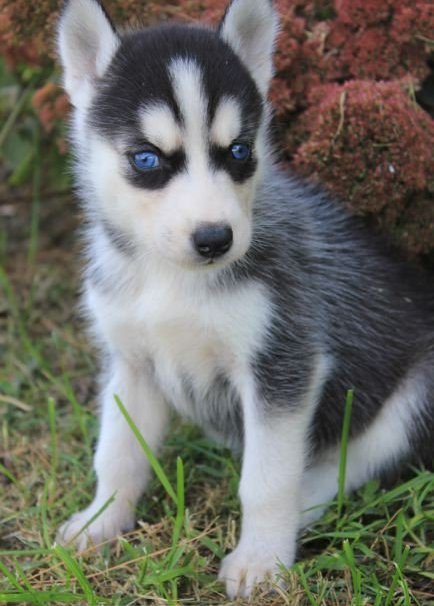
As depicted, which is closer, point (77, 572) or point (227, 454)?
point (77, 572)

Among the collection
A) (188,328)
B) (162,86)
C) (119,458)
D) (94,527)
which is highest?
(162,86)

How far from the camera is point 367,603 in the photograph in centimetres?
343

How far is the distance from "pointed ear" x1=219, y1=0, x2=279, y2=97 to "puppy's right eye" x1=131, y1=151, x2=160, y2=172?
2.08 ft

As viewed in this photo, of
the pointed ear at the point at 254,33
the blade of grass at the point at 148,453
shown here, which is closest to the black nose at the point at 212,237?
the pointed ear at the point at 254,33

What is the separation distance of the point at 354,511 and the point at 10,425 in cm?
201

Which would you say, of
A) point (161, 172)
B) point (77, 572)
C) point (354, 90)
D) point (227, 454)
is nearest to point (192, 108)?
point (161, 172)

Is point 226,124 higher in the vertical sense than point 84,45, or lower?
lower

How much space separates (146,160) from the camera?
3342 mm

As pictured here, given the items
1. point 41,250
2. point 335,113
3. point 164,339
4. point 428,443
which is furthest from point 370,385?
point 41,250

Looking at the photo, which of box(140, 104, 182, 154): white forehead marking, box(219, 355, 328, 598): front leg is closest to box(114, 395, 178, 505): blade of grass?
box(219, 355, 328, 598): front leg

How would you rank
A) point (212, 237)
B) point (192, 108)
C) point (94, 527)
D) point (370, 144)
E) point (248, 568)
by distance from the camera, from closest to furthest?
point (212, 237) < point (192, 108) < point (248, 568) < point (94, 527) < point (370, 144)

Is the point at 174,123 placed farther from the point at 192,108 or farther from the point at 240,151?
the point at 240,151

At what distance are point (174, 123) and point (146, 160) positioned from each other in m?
0.18

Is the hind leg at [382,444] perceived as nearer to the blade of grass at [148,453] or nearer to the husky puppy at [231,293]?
the husky puppy at [231,293]
